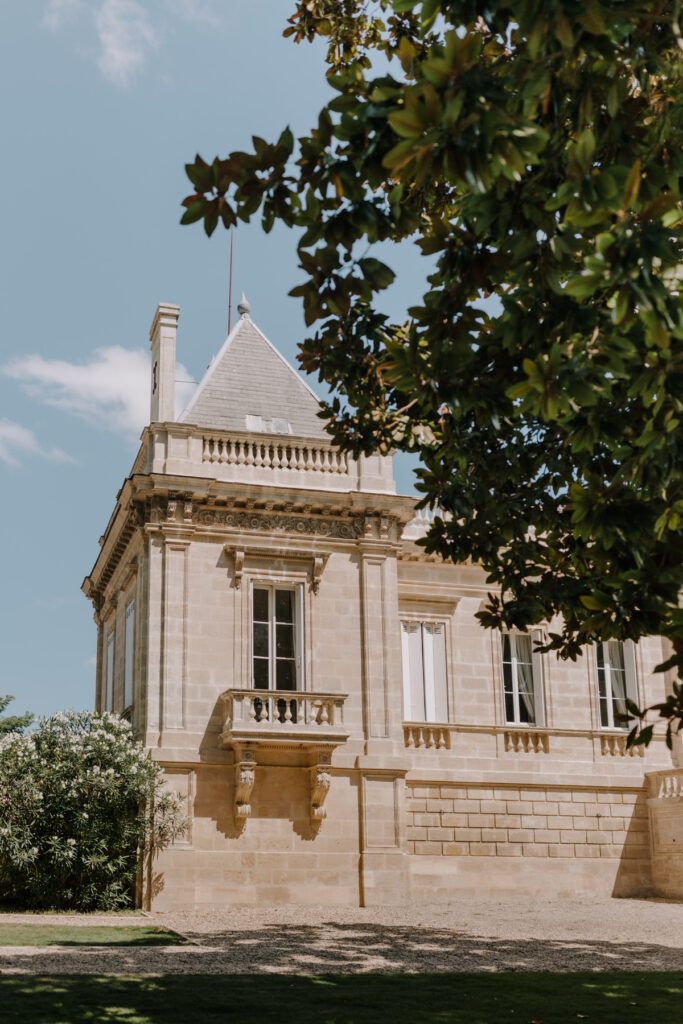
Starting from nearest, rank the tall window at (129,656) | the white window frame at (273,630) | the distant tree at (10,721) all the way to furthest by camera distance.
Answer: the white window frame at (273,630), the tall window at (129,656), the distant tree at (10,721)

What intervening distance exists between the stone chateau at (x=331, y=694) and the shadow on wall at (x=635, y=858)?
37mm

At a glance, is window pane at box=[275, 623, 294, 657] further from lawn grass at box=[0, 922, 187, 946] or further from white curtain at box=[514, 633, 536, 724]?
lawn grass at box=[0, 922, 187, 946]

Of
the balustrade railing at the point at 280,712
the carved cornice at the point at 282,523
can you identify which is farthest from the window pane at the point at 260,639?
the carved cornice at the point at 282,523

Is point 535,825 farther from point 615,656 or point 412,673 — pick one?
point 615,656

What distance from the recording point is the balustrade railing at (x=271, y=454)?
1978 centimetres

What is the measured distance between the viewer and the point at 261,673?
62.8 ft

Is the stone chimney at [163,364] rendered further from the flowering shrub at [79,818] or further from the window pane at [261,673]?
the flowering shrub at [79,818]

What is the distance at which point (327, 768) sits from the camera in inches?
721

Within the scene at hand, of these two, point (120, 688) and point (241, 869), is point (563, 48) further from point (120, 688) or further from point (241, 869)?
point (120, 688)

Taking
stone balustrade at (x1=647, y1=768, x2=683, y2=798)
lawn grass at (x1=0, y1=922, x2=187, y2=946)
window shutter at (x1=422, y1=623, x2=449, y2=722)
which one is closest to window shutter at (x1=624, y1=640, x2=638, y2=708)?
stone balustrade at (x1=647, y1=768, x2=683, y2=798)

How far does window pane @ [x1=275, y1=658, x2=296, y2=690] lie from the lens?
19.3 metres

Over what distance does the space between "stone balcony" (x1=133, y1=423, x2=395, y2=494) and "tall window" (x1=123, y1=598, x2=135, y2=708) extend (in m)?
2.60

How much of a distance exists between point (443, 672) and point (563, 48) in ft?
53.2

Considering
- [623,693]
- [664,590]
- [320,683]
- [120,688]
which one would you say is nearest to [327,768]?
[320,683]
